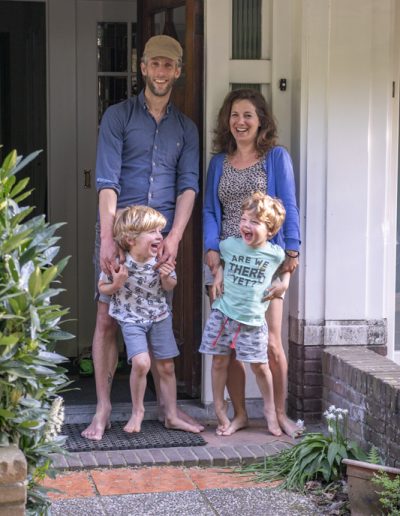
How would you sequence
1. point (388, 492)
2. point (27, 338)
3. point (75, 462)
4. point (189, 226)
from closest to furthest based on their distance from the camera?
1. point (27, 338)
2. point (388, 492)
3. point (75, 462)
4. point (189, 226)

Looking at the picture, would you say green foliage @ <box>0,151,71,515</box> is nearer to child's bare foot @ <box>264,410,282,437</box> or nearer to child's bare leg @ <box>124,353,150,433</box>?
child's bare leg @ <box>124,353,150,433</box>

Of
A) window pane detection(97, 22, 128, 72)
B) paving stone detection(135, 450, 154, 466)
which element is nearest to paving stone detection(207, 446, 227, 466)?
paving stone detection(135, 450, 154, 466)

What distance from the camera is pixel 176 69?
5.77 m

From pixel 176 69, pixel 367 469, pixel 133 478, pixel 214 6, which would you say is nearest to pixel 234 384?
pixel 133 478

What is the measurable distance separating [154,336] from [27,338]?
8.25ft

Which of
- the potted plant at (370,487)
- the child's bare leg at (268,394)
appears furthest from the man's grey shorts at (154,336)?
the potted plant at (370,487)

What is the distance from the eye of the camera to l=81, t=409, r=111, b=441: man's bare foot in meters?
5.62

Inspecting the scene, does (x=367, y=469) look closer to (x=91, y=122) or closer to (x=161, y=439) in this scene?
(x=161, y=439)

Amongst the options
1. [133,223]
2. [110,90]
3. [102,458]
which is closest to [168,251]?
[133,223]

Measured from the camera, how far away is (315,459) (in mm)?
5086

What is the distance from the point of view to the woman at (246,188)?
5711 mm

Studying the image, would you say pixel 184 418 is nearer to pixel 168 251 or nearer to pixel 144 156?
pixel 168 251

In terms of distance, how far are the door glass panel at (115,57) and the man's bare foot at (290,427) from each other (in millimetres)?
2674

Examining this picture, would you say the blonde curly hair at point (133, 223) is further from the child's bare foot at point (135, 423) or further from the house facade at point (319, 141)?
the child's bare foot at point (135, 423)
